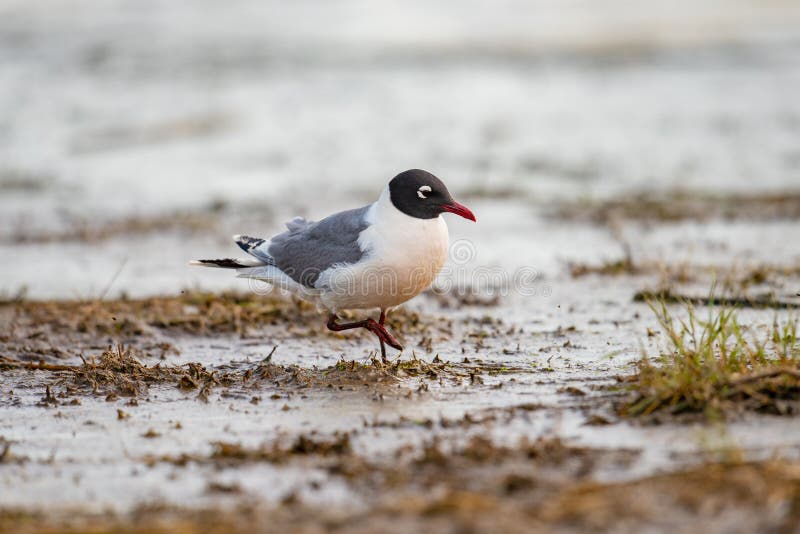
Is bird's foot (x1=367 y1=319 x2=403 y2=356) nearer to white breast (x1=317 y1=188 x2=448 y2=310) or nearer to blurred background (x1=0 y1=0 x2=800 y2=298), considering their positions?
white breast (x1=317 y1=188 x2=448 y2=310)

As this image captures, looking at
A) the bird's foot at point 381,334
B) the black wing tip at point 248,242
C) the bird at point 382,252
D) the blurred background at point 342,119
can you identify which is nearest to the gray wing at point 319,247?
the bird at point 382,252

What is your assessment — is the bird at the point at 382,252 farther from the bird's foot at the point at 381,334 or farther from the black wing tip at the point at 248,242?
the black wing tip at the point at 248,242

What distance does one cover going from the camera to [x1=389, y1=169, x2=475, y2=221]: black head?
6305 mm

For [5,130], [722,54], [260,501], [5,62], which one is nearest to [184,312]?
[260,501]

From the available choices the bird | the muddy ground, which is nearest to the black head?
the bird

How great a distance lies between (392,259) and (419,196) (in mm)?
439

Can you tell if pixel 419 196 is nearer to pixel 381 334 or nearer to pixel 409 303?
pixel 381 334

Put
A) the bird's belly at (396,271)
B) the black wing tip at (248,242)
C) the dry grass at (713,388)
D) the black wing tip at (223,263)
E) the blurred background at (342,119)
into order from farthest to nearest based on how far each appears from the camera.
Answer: the blurred background at (342,119) → the black wing tip at (248,242) → the black wing tip at (223,263) → the bird's belly at (396,271) → the dry grass at (713,388)

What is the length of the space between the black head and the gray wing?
286mm

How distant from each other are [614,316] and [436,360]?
1751mm

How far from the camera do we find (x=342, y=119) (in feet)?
60.5

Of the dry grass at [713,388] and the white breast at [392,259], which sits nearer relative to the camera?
the dry grass at [713,388]

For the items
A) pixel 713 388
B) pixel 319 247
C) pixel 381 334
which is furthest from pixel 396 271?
pixel 713 388

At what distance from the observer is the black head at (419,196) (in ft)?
20.7
